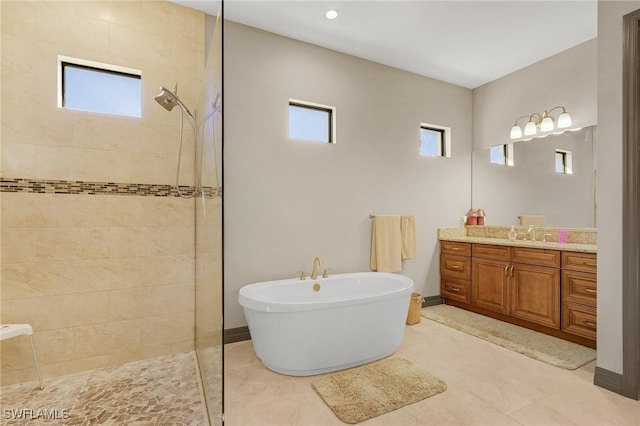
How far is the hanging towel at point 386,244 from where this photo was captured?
3.58 metres

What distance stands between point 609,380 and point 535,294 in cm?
108

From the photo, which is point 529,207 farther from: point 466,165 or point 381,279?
point 381,279

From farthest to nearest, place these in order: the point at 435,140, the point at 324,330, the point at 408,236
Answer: the point at 435,140
the point at 408,236
the point at 324,330

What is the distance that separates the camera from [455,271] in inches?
157

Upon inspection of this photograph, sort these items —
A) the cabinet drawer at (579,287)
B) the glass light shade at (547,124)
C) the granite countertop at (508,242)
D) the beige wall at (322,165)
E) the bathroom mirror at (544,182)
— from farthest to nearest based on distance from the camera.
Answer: the glass light shade at (547,124)
the bathroom mirror at (544,182)
the beige wall at (322,165)
the granite countertop at (508,242)
the cabinet drawer at (579,287)

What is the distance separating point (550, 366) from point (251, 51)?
141 inches

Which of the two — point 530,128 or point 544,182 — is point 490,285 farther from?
point 530,128

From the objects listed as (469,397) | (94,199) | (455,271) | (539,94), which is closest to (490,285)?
(455,271)

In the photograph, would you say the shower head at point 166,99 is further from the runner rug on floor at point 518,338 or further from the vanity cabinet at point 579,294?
the vanity cabinet at point 579,294

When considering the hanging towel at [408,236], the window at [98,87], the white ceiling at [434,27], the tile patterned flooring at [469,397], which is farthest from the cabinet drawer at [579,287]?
the window at [98,87]

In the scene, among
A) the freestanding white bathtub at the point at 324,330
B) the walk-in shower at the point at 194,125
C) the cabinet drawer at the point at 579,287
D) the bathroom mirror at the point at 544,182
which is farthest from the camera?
the bathroom mirror at the point at 544,182

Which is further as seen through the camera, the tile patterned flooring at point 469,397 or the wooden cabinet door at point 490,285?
the wooden cabinet door at point 490,285

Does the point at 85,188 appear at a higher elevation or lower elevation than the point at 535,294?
higher

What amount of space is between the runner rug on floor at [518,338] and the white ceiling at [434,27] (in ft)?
9.31
